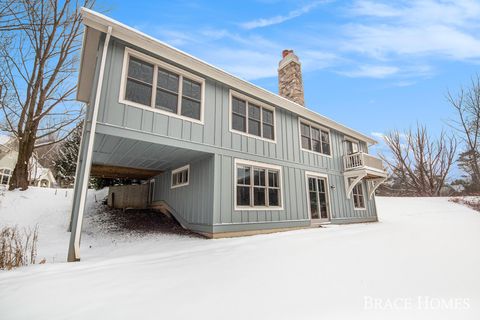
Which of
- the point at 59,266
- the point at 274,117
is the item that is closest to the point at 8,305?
the point at 59,266

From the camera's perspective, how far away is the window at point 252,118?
821 centimetres

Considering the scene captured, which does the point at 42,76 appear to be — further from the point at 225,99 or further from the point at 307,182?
the point at 307,182

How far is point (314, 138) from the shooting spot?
1095 cm

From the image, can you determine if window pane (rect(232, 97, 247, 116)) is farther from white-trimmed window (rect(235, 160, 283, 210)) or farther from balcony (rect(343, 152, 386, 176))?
balcony (rect(343, 152, 386, 176))

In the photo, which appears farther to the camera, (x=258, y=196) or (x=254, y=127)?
(x=254, y=127)

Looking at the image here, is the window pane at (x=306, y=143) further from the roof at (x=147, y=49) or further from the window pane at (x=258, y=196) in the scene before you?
the window pane at (x=258, y=196)

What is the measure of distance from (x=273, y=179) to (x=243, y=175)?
1.46 m

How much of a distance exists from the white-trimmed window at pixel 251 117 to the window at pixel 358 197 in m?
6.48

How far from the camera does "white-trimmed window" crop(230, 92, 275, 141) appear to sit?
8.18 m

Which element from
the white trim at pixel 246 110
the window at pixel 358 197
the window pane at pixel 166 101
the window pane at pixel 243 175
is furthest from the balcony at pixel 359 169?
the window pane at pixel 166 101

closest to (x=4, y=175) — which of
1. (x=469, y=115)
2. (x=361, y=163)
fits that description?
(x=361, y=163)

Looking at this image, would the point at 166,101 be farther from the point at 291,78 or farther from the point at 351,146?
the point at 351,146

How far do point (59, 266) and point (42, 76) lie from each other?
42.3ft

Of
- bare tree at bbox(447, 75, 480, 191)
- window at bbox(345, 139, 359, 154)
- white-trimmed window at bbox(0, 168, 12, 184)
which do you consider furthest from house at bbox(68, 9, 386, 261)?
white-trimmed window at bbox(0, 168, 12, 184)
